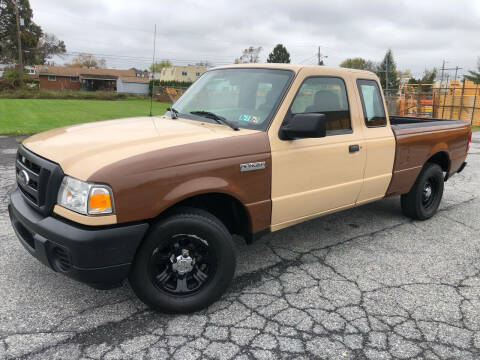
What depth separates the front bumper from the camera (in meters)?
2.44


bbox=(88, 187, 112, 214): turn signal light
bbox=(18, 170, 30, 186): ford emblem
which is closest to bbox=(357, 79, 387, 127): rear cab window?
bbox=(88, 187, 112, 214): turn signal light

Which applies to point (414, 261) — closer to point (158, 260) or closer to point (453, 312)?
point (453, 312)

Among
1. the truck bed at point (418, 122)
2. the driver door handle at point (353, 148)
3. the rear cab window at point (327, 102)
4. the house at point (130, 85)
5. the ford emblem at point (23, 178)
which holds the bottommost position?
the ford emblem at point (23, 178)

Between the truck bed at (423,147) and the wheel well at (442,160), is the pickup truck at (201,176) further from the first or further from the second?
the wheel well at (442,160)

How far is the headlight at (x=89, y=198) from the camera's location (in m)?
2.44

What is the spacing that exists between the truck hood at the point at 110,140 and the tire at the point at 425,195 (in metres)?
2.81

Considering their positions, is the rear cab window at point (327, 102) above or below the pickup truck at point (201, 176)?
above

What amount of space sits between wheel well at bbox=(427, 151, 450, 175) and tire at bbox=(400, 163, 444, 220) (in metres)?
0.11

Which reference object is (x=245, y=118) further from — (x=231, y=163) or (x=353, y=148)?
(x=353, y=148)

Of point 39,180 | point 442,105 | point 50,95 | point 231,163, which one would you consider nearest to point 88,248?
point 39,180

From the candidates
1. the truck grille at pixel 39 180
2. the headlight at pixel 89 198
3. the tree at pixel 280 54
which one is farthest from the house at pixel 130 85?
the headlight at pixel 89 198

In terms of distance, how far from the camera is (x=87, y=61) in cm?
10069

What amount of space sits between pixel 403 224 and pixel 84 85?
3126 inches

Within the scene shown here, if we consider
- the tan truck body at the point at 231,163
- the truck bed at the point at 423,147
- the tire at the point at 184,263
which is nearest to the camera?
the tan truck body at the point at 231,163
